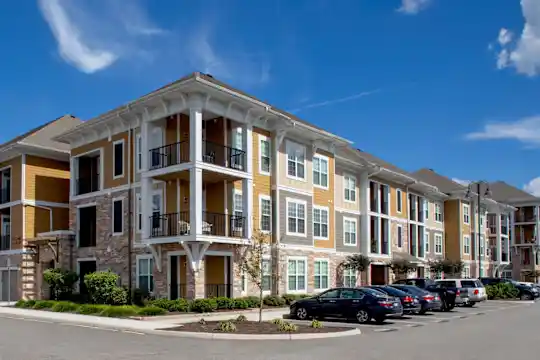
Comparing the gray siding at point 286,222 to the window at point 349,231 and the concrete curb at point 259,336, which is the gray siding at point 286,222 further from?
the concrete curb at point 259,336

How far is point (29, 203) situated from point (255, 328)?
2196cm

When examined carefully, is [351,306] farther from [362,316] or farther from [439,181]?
[439,181]

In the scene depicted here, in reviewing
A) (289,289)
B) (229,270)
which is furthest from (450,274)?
(229,270)

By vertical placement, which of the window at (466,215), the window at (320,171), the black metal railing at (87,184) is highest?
the window at (320,171)

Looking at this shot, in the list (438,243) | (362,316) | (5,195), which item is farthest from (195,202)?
(438,243)

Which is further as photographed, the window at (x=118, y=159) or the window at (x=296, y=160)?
the window at (x=296, y=160)

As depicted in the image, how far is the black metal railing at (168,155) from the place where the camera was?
29719 millimetres

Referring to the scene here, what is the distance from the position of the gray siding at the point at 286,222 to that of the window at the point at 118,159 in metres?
8.43

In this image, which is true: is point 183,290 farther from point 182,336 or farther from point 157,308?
point 182,336

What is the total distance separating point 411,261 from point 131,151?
2416 cm

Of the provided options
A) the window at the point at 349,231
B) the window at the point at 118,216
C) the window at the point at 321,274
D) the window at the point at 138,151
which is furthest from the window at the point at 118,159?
the window at the point at 349,231

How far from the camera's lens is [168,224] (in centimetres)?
2961

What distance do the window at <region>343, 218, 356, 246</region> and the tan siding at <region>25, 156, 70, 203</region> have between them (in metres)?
17.6

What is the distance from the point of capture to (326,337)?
18.5 metres
